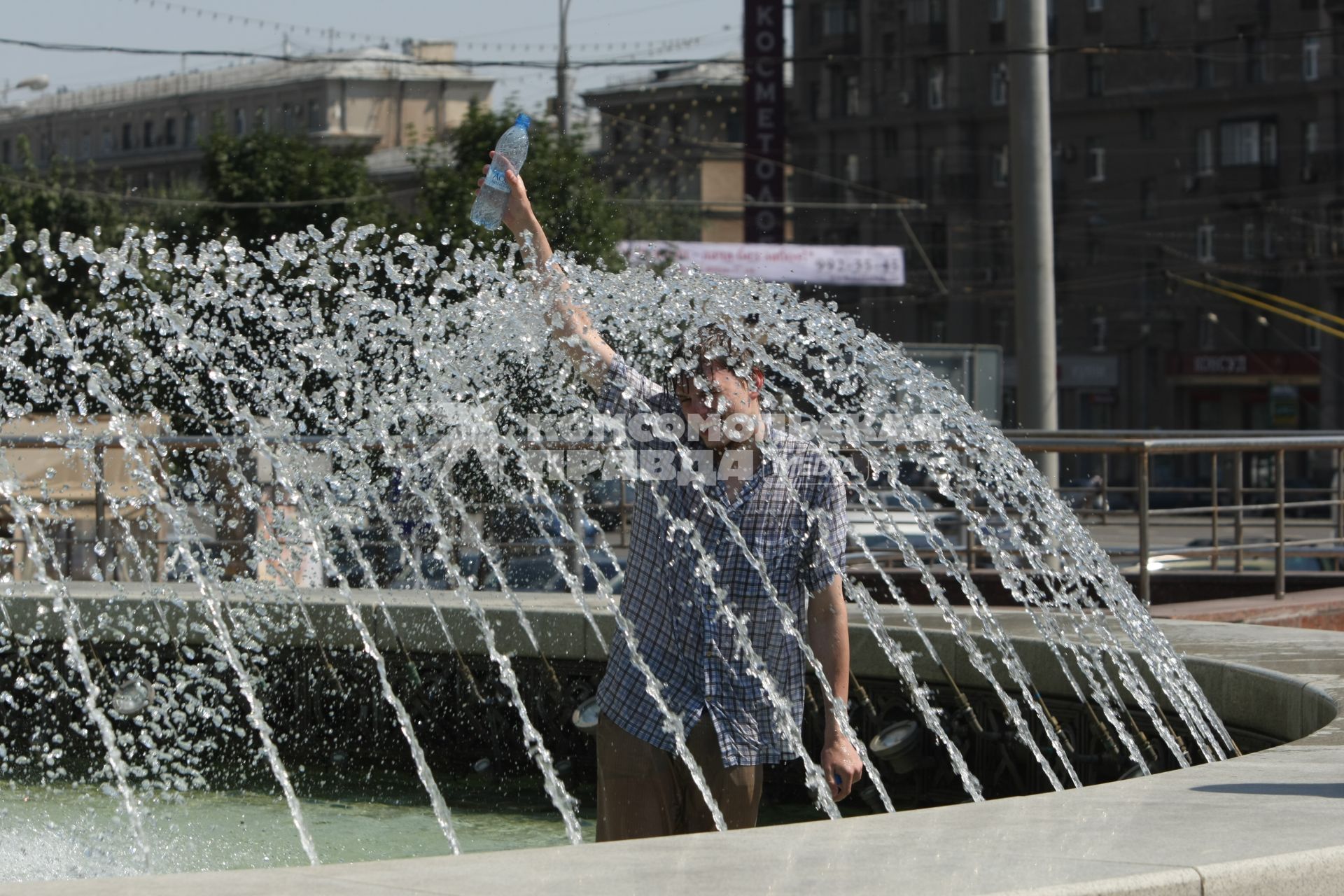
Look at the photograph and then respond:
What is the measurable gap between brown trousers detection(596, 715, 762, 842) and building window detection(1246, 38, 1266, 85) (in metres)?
53.9

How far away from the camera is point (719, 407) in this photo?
3.86 meters

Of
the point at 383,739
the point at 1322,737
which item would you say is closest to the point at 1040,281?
the point at 383,739

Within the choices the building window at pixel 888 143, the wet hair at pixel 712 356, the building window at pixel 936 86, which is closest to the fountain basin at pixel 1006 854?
the wet hair at pixel 712 356

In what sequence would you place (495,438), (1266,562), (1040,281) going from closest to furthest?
(495,438)
(1040,281)
(1266,562)

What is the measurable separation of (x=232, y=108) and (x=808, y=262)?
51.7 metres

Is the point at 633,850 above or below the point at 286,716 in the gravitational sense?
above

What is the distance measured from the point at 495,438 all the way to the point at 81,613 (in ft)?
6.00

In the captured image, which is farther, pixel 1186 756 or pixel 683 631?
pixel 1186 756

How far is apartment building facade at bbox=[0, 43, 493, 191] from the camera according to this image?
8344cm

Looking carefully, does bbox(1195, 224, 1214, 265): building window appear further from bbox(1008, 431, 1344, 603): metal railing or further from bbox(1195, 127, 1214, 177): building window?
bbox(1008, 431, 1344, 603): metal railing

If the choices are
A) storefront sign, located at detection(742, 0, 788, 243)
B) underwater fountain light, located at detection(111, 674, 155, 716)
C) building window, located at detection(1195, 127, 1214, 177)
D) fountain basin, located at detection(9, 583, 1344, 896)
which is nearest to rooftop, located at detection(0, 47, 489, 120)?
building window, located at detection(1195, 127, 1214, 177)

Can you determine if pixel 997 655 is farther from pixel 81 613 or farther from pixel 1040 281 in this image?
pixel 1040 281

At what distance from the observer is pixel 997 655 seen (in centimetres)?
578

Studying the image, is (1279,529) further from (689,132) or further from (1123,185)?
(689,132)
